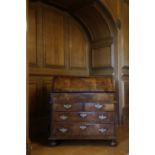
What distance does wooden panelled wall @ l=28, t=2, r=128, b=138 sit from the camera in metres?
2.93

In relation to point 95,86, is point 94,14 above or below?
above

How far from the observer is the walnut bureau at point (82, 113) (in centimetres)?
233

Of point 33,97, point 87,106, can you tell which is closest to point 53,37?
point 33,97

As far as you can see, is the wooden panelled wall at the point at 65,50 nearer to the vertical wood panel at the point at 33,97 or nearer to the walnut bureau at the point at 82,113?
the vertical wood panel at the point at 33,97

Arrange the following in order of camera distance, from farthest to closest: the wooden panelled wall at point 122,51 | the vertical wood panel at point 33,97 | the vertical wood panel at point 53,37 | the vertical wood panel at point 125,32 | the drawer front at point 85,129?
1. the vertical wood panel at point 125,32
2. the wooden panelled wall at point 122,51
3. the vertical wood panel at point 53,37
4. the vertical wood panel at point 33,97
5. the drawer front at point 85,129

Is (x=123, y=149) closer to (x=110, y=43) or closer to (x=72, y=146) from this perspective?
(x=72, y=146)

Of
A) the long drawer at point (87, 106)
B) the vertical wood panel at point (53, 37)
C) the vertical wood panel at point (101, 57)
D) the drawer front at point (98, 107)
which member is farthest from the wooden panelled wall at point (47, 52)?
the drawer front at point (98, 107)

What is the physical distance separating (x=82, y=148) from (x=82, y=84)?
2.62 feet

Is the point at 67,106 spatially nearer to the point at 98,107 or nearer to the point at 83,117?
the point at 83,117

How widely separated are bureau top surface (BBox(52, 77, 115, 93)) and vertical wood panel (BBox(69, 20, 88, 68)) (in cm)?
110

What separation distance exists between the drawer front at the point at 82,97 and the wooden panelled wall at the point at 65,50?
0.72 m
